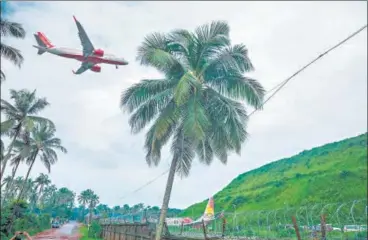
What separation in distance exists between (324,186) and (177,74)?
248ft

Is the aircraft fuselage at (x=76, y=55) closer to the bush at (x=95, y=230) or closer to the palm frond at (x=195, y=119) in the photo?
the palm frond at (x=195, y=119)

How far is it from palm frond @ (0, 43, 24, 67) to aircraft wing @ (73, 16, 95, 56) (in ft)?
26.7

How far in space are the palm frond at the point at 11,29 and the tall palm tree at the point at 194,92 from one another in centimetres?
1249

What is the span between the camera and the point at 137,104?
A: 18156 millimetres

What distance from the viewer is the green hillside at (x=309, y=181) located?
7962cm

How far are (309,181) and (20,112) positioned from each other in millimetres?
72932

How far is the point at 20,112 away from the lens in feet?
112

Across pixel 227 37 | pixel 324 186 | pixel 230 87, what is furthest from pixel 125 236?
pixel 324 186

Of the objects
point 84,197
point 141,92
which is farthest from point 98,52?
point 84,197

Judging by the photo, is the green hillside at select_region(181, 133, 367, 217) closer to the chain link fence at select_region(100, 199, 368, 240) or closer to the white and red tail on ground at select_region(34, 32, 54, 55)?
the chain link fence at select_region(100, 199, 368, 240)

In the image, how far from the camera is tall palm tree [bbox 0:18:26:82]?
83.3 ft

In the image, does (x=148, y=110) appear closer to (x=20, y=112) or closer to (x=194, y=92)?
(x=194, y=92)

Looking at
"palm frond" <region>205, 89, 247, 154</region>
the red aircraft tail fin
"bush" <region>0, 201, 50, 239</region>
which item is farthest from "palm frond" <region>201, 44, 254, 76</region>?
"bush" <region>0, 201, 50, 239</region>

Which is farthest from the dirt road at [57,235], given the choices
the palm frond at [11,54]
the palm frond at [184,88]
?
the palm frond at [184,88]
